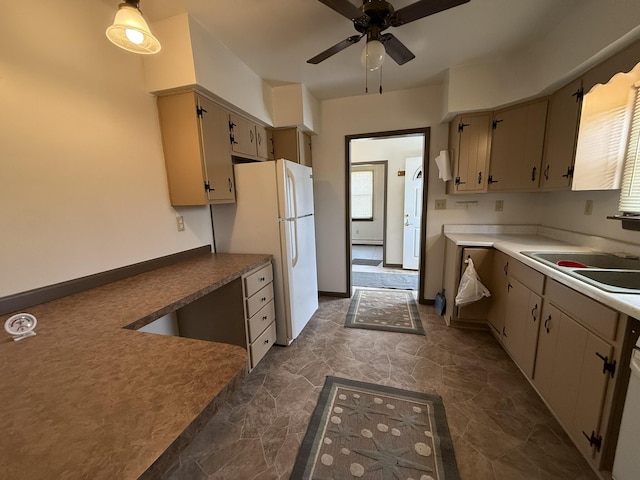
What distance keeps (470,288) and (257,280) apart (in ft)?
6.30

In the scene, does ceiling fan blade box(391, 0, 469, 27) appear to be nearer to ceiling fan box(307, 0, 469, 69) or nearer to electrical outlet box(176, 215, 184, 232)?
ceiling fan box(307, 0, 469, 69)

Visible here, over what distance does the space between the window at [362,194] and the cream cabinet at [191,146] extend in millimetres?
5122

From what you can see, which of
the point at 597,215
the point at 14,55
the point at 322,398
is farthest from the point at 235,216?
the point at 597,215

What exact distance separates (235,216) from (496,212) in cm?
279

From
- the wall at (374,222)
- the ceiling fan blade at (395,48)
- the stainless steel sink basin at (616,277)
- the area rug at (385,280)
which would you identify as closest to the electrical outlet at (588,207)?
the stainless steel sink basin at (616,277)

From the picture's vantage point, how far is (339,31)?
193 centimetres

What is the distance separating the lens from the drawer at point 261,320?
203cm

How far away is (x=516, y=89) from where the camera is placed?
2.31m

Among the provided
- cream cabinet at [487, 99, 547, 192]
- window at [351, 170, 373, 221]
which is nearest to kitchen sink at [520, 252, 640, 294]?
cream cabinet at [487, 99, 547, 192]

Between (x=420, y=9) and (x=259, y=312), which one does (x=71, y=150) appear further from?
(x=420, y=9)

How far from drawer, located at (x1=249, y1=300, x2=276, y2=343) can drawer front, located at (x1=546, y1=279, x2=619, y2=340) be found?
6.54ft

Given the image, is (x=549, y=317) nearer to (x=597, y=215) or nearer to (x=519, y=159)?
(x=597, y=215)

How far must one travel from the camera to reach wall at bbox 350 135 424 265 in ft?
15.5

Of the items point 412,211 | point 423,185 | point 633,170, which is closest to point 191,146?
point 423,185
